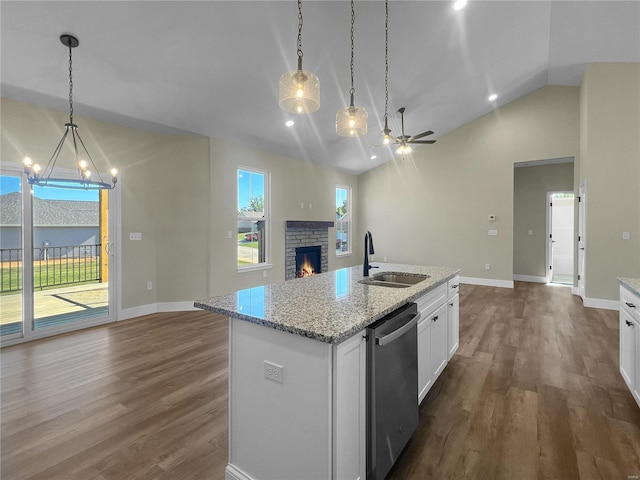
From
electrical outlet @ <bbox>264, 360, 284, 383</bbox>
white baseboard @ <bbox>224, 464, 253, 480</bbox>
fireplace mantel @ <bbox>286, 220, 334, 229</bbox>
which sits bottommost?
white baseboard @ <bbox>224, 464, 253, 480</bbox>

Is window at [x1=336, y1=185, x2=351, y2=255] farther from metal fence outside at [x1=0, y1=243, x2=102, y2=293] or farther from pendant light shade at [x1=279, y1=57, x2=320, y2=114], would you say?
pendant light shade at [x1=279, y1=57, x2=320, y2=114]

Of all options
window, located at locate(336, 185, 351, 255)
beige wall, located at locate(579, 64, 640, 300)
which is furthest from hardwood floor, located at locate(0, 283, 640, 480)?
window, located at locate(336, 185, 351, 255)

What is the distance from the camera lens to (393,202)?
8.12m

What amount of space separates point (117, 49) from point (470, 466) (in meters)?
4.17

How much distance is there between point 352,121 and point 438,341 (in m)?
1.80

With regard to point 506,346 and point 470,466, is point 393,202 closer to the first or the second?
point 506,346

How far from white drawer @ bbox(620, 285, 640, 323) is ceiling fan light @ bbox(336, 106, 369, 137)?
216 centimetres

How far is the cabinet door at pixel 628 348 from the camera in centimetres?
219

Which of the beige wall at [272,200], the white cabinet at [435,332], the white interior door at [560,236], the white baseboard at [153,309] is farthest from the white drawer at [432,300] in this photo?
the white interior door at [560,236]

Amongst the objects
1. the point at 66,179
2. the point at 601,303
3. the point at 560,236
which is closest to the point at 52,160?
the point at 66,179

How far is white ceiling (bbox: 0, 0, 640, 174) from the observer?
2773 millimetres

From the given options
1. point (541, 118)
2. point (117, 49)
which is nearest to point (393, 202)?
point (541, 118)

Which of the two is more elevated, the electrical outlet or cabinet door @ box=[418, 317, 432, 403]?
the electrical outlet

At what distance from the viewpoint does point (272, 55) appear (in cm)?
350
